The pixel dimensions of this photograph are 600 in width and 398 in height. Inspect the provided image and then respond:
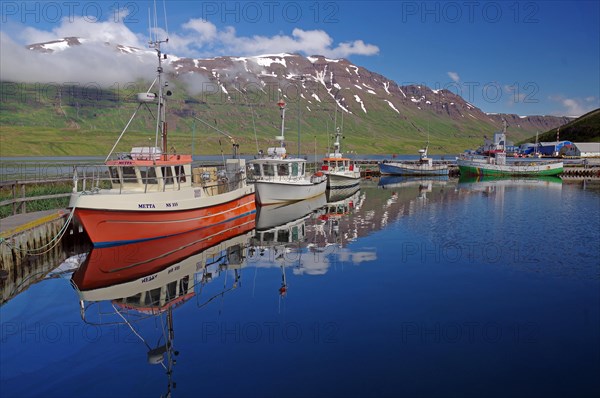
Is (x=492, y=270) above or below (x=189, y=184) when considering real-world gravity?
below

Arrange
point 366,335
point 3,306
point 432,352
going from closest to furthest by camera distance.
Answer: point 432,352, point 366,335, point 3,306

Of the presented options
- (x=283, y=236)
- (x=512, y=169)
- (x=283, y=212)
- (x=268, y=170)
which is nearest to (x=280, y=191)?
(x=268, y=170)

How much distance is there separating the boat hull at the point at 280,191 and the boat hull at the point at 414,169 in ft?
192

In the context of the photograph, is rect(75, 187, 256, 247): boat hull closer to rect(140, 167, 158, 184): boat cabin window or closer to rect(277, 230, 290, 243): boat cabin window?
rect(140, 167, 158, 184): boat cabin window

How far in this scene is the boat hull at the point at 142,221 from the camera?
86.8ft

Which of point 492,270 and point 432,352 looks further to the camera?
point 492,270

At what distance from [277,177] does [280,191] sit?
1528 mm

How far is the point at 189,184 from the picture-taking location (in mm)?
33031

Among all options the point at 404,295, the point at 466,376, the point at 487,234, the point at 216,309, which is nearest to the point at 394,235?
the point at 487,234

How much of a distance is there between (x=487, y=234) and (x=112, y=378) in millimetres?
29062

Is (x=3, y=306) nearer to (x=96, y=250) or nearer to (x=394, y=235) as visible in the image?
(x=96, y=250)

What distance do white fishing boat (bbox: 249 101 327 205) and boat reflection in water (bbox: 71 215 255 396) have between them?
1504 cm

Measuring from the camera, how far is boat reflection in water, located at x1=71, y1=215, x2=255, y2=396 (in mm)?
16422

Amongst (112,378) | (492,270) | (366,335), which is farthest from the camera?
(492,270)
